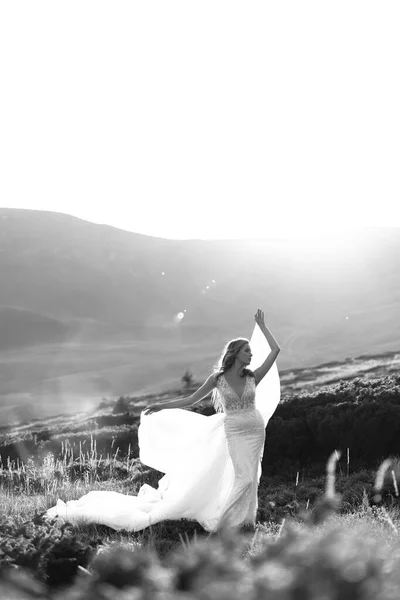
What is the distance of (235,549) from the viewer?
227cm

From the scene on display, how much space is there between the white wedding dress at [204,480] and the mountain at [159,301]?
213 ft

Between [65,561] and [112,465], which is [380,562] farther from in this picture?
[112,465]

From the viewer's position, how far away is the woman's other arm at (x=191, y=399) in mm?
9109

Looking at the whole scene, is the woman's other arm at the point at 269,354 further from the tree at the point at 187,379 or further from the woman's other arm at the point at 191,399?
the tree at the point at 187,379

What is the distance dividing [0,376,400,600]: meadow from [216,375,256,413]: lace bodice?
1.45 metres

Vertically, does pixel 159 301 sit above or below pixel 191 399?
below

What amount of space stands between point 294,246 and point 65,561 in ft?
514

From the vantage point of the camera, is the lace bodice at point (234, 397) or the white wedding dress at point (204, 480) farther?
the lace bodice at point (234, 397)

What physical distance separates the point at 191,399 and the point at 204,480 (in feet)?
3.30

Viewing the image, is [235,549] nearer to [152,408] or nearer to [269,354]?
[152,408]

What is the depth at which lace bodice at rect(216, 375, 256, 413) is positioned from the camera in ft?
30.1

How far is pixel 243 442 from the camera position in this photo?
29.7ft

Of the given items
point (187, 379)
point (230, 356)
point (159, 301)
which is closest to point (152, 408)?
point (230, 356)

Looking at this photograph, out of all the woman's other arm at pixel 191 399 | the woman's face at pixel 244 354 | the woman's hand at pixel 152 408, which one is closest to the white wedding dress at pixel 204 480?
the woman's other arm at pixel 191 399
